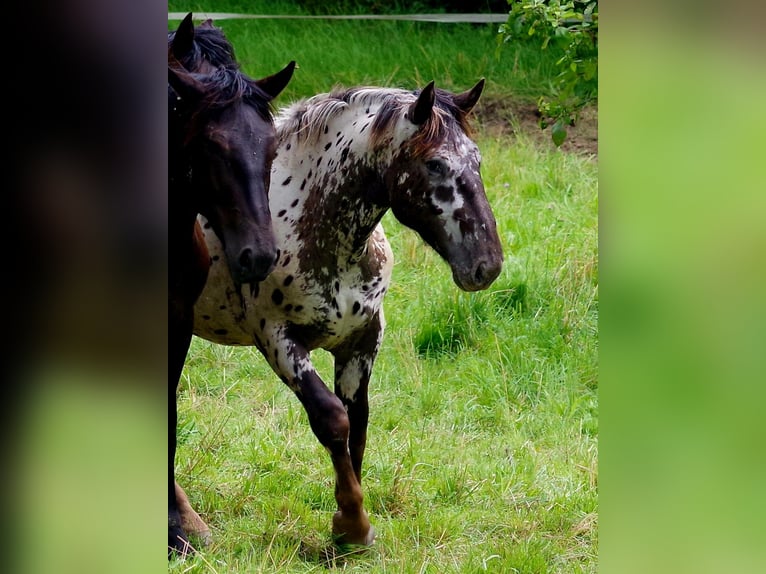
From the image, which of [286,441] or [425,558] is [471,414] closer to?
[286,441]

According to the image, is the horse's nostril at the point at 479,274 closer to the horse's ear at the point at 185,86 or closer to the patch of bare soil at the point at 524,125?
the horse's ear at the point at 185,86

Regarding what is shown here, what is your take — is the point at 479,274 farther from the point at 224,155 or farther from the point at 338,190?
the point at 224,155

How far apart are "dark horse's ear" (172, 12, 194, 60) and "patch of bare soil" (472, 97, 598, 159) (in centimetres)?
517

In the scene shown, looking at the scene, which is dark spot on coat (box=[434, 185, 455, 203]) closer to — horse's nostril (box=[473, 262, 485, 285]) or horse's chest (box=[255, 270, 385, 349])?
horse's nostril (box=[473, 262, 485, 285])

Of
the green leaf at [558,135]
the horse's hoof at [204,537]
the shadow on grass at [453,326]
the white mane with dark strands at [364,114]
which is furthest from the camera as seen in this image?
the shadow on grass at [453,326]

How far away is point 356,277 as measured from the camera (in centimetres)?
334

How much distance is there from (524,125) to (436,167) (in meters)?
5.41

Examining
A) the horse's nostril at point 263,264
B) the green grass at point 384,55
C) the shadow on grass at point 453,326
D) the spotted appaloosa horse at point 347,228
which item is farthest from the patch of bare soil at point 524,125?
the horse's nostril at point 263,264

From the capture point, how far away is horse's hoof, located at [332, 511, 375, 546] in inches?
133

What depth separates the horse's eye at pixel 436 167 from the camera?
3059 mm
